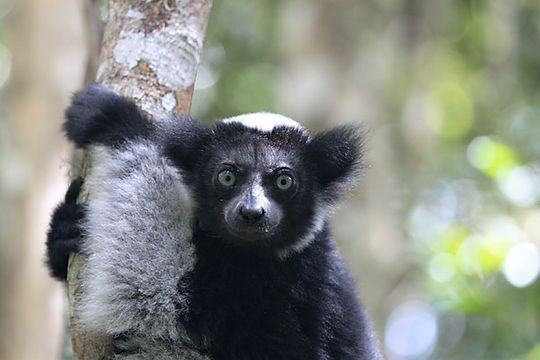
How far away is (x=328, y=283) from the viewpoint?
323 cm

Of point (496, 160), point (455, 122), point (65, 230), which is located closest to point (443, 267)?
point (496, 160)

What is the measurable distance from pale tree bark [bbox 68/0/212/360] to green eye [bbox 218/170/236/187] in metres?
0.28

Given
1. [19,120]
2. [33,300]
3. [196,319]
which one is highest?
[19,120]

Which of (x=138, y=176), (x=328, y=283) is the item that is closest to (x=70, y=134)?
(x=138, y=176)

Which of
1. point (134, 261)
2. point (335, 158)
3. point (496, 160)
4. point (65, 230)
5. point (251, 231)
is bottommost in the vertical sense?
point (134, 261)

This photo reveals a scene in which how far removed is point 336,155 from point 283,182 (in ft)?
0.90

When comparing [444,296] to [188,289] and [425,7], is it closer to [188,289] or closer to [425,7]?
[425,7]

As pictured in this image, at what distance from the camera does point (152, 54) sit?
3.11 metres

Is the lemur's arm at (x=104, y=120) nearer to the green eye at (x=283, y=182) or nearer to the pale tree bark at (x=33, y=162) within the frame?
the green eye at (x=283, y=182)

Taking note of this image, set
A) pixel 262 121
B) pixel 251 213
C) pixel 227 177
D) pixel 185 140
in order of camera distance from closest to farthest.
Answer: pixel 251 213 → pixel 185 140 → pixel 227 177 → pixel 262 121

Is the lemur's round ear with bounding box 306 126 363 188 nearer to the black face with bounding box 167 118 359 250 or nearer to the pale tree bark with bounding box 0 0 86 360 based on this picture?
the black face with bounding box 167 118 359 250

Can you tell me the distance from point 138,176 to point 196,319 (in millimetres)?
563

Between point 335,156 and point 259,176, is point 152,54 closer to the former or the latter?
point 259,176

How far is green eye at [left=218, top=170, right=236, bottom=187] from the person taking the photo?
10.7 feet
